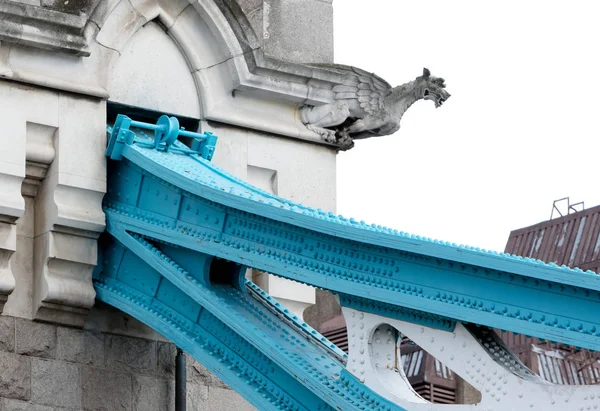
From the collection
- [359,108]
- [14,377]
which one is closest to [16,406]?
[14,377]

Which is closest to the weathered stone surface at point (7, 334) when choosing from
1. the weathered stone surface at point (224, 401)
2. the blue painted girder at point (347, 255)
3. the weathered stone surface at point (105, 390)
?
the weathered stone surface at point (105, 390)

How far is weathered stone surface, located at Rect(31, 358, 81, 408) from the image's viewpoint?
12.3 meters

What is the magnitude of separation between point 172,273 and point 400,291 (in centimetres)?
204

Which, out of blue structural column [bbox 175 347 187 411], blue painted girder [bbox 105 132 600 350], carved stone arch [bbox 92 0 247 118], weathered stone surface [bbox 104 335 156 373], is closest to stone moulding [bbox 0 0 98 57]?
carved stone arch [bbox 92 0 247 118]

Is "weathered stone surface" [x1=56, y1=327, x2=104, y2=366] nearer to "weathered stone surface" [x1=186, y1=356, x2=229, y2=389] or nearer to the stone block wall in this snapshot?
the stone block wall

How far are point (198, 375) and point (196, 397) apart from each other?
0.56 ft

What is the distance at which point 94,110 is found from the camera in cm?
1266

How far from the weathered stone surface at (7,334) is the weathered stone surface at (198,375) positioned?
142cm

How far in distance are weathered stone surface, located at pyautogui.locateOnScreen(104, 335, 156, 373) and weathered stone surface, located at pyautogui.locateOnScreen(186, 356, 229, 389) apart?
0.94ft

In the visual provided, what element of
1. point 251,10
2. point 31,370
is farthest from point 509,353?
point 251,10

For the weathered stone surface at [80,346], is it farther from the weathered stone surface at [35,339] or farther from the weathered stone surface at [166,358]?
the weathered stone surface at [166,358]

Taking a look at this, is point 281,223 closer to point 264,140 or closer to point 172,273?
point 172,273

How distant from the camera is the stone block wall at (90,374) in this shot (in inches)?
481

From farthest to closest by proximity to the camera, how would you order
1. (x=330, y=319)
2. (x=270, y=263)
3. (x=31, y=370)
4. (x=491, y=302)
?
(x=330, y=319)
(x=31, y=370)
(x=270, y=263)
(x=491, y=302)
